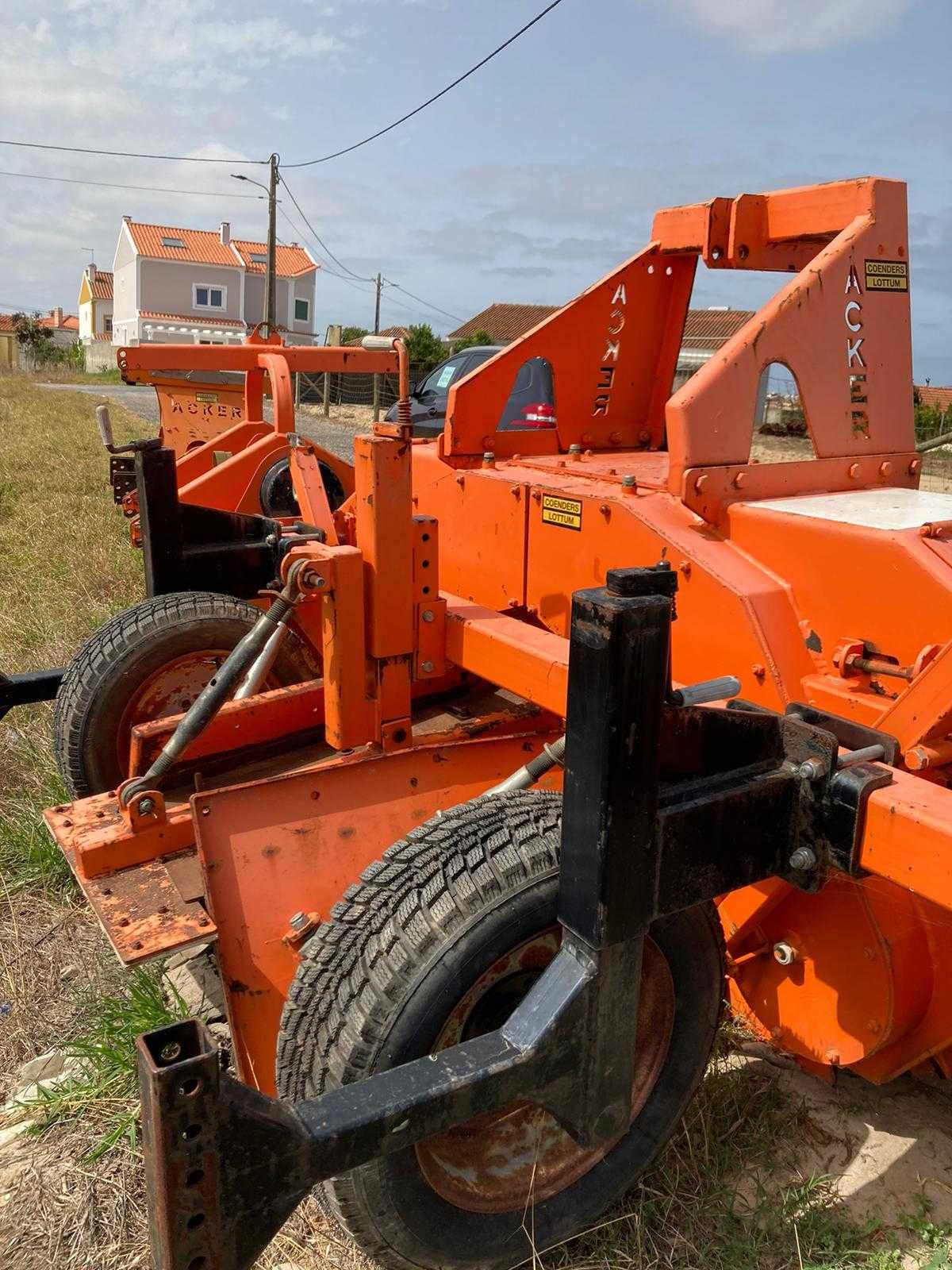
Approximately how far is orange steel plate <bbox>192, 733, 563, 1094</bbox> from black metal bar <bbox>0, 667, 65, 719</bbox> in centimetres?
147

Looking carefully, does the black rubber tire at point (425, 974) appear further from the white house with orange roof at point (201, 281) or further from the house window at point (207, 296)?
the house window at point (207, 296)

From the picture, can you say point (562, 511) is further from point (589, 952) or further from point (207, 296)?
point (207, 296)

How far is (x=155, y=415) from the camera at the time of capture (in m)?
23.2

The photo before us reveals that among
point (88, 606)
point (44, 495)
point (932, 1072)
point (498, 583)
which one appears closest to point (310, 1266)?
point (932, 1072)

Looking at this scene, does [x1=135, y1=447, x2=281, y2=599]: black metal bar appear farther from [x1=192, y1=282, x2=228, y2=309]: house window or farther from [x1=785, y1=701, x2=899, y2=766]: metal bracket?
[x1=192, y1=282, x2=228, y2=309]: house window

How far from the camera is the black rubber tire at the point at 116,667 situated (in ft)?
10.3

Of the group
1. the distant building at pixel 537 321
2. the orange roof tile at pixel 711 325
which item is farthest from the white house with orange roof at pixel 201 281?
the orange roof tile at pixel 711 325

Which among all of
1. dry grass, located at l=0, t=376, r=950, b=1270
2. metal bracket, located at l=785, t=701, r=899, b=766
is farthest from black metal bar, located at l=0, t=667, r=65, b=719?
metal bracket, located at l=785, t=701, r=899, b=766

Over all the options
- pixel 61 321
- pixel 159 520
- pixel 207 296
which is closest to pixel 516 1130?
pixel 159 520

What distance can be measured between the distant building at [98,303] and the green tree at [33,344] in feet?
35.6

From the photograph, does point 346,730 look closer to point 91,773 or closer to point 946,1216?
point 91,773

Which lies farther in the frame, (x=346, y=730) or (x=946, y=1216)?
(x=346, y=730)

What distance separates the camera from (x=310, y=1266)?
2.07 metres

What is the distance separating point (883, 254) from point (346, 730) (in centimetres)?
200
